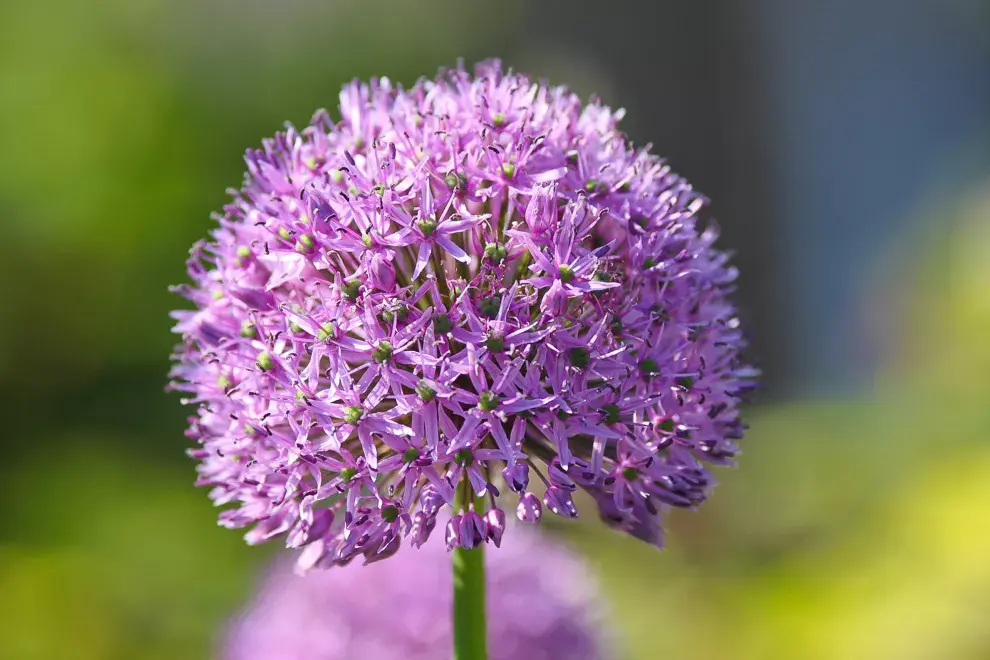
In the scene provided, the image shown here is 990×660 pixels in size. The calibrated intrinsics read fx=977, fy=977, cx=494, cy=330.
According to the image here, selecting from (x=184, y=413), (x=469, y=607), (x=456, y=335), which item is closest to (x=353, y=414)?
(x=456, y=335)

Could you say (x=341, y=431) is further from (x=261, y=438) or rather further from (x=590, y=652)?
(x=590, y=652)

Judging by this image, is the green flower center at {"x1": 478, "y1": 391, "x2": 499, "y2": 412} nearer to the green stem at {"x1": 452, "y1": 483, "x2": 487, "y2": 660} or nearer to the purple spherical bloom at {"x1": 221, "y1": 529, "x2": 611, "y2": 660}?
the green stem at {"x1": 452, "y1": 483, "x2": 487, "y2": 660}

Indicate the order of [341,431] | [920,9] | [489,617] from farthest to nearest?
[920,9] < [489,617] < [341,431]

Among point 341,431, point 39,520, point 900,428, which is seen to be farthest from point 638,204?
point 39,520

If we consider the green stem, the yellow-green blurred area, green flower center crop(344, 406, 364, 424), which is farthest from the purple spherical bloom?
green flower center crop(344, 406, 364, 424)

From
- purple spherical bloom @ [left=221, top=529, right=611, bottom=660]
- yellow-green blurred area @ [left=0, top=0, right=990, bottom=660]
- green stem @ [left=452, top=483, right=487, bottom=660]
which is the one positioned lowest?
green stem @ [left=452, top=483, right=487, bottom=660]

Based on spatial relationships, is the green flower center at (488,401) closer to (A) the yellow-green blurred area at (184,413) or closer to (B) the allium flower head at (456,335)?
(B) the allium flower head at (456,335)
